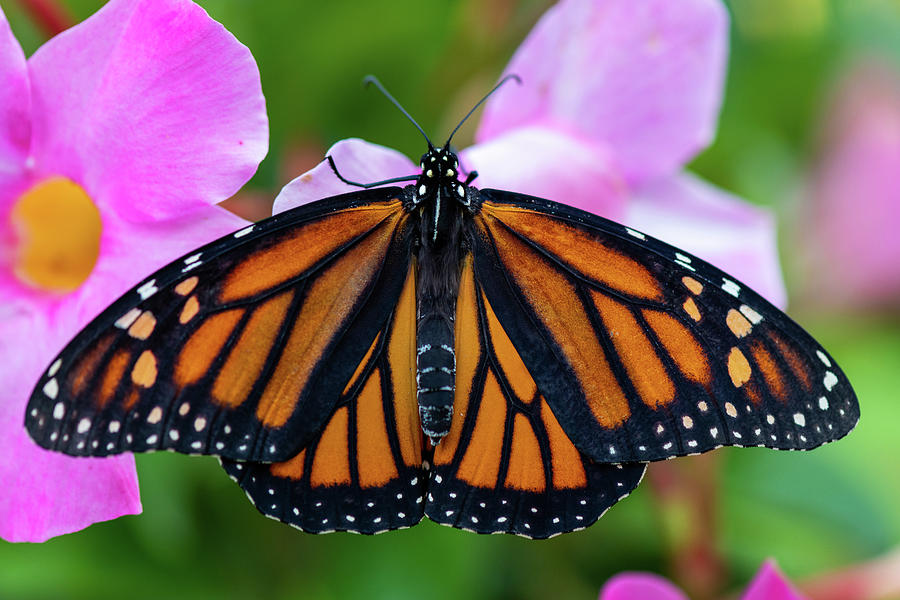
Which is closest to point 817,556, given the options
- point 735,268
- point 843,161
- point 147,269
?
point 735,268

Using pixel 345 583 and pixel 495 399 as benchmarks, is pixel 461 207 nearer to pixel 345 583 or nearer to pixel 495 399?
pixel 495 399

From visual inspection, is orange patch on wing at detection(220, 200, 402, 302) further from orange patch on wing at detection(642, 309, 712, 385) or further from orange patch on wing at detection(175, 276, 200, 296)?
orange patch on wing at detection(642, 309, 712, 385)

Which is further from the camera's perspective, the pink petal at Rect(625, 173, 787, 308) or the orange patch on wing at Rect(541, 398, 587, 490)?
the pink petal at Rect(625, 173, 787, 308)

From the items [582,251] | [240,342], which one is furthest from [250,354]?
[582,251]

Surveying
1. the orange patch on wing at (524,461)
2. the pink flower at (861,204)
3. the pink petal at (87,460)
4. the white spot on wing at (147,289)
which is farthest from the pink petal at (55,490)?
the pink flower at (861,204)

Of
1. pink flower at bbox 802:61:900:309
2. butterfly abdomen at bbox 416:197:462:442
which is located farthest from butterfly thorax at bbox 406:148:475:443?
pink flower at bbox 802:61:900:309

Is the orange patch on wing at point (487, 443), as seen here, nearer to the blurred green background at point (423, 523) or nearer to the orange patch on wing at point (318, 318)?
the orange patch on wing at point (318, 318)

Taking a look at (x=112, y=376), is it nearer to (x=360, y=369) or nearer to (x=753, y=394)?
(x=360, y=369)
